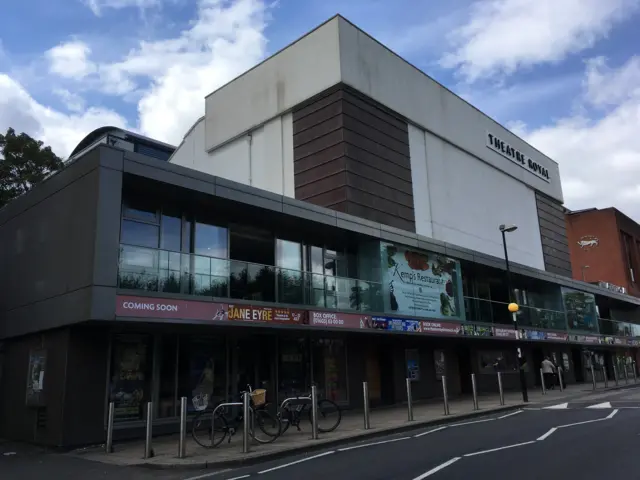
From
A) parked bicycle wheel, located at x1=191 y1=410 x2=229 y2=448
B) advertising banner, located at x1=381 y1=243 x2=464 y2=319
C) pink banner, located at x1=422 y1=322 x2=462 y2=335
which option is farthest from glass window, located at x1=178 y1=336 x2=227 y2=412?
pink banner, located at x1=422 y1=322 x2=462 y2=335

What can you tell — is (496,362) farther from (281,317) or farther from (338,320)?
(281,317)

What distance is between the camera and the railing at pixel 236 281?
13.3m

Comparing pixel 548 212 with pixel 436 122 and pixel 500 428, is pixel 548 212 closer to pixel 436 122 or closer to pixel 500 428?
pixel 436 122

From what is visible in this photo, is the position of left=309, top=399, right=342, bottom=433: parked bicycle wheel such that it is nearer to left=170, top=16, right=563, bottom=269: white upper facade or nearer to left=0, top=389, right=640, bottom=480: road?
left=0, top=389, right=640, bottom=480: road

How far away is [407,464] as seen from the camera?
9062 millimetres

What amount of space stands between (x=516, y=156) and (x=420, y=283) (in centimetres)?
1807

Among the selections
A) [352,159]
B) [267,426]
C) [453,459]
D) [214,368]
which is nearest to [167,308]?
[214,368]

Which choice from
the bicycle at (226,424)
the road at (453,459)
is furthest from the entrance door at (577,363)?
the bicycle at (226,424)

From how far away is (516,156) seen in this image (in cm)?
3556

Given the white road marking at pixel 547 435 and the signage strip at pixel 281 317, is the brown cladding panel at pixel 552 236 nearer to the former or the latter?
the signage strip at pixel 281 317

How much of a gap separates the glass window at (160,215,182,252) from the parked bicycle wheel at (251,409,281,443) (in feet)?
16.6

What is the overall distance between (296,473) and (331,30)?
19420 millimetres

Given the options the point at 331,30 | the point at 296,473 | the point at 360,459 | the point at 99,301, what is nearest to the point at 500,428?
the point at 360,459

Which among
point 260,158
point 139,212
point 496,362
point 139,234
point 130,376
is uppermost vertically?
point 260,158
